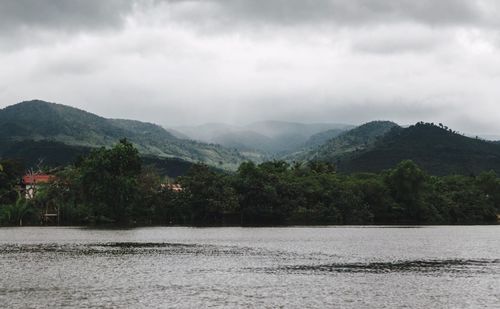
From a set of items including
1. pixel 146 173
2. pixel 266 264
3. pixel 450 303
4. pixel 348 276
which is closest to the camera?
pixel 450 303

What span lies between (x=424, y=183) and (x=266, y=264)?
131836mm

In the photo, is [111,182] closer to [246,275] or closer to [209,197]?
[209,197]

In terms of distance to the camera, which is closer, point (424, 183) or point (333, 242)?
point (333, 242)

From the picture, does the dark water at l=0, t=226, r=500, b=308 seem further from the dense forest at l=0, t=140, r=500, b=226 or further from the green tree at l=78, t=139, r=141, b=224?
the dense forest at l=0, t=140, r=500, b=226

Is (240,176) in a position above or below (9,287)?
above

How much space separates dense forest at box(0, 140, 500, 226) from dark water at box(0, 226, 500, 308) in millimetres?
65882

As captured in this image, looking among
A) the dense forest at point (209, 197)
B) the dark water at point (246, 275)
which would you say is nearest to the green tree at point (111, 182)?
the dense forest at point (209, 197)

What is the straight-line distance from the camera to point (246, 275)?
182 feet

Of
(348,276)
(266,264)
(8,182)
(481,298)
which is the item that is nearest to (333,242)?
(266,264)

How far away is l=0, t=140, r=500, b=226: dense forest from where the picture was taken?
15700 centimetres

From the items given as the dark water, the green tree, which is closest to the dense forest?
the green tree

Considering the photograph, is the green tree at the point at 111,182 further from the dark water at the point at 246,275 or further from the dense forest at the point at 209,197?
the dark water at the point at 246,275

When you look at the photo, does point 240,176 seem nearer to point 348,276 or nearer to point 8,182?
point 8,182

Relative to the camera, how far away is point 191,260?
6825 centimetres
